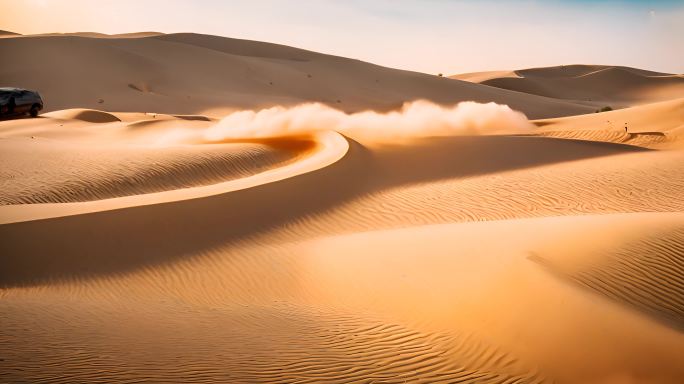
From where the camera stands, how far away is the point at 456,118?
2645 centimetres

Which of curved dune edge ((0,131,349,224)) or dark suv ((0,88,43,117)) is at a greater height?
dark suv ((0,88,43,117))

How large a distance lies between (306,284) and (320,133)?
40.8 ft

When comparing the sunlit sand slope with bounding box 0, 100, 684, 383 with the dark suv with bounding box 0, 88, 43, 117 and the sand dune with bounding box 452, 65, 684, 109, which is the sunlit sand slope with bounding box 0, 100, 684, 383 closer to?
the dark suv with bounding box 0, 88, 43, 117

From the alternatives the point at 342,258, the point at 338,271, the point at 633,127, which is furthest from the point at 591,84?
the point at 338,271

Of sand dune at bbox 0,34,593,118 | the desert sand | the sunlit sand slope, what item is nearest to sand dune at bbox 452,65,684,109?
sand dune at bbox 0,34,593,118

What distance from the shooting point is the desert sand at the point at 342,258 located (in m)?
5.35

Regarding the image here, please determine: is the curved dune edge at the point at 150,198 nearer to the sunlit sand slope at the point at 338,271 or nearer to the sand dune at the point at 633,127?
the sunlit sand slope at the point at 338,271

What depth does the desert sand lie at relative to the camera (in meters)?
5.35

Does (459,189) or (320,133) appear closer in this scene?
(459,189)

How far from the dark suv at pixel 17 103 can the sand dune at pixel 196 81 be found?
30.7 ft

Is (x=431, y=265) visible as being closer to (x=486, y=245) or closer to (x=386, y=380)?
(x=486, y=245)

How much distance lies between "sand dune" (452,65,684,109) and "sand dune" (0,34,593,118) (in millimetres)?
18637

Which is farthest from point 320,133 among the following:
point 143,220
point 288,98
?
point 288,98

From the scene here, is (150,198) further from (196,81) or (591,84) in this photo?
(591,84)
